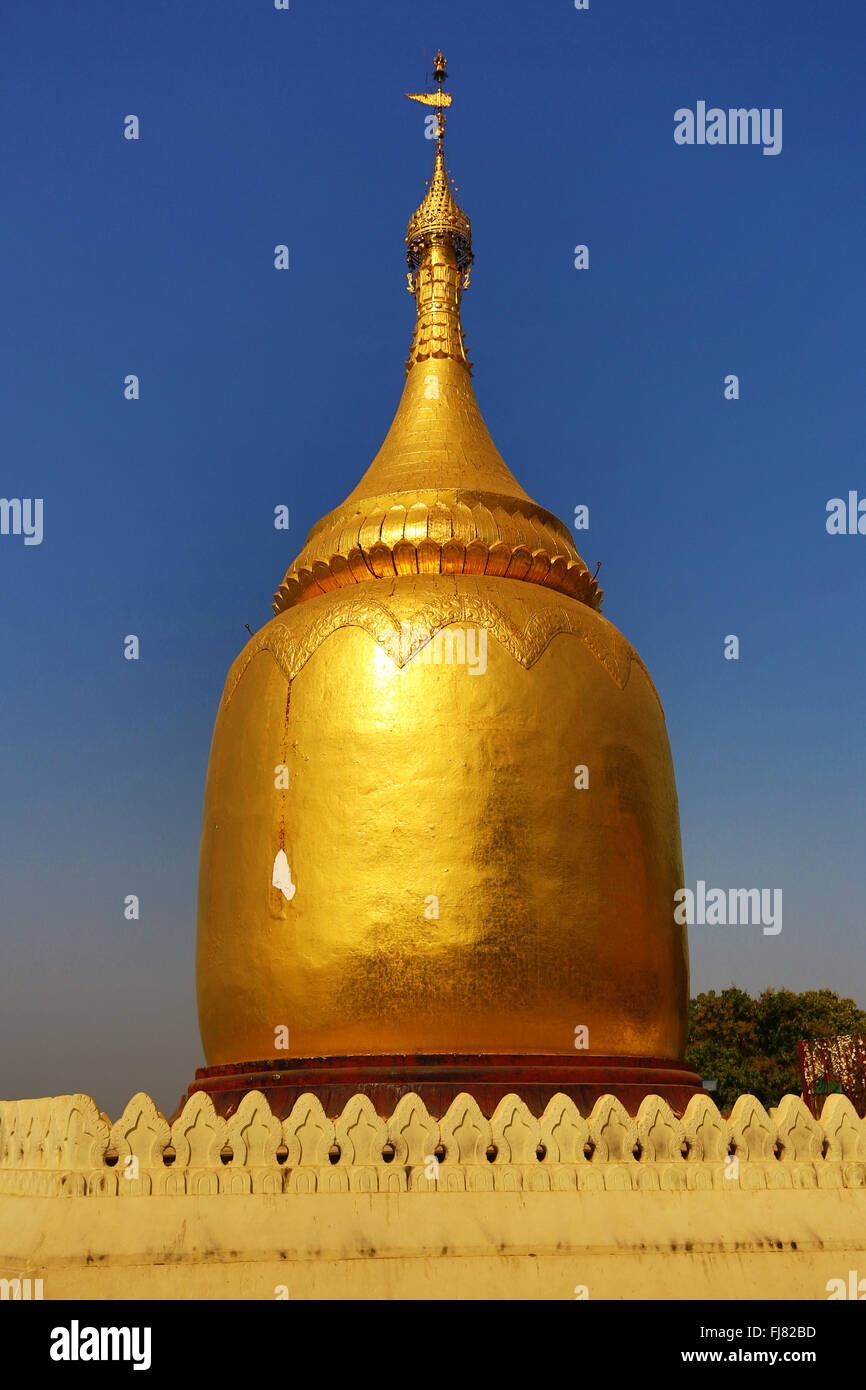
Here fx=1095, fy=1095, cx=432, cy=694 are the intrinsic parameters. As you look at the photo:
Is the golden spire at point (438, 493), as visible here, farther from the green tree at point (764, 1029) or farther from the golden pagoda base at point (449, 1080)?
the green tree at point (764, 1029)

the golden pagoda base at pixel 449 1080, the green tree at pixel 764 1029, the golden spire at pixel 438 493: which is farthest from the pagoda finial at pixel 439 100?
the green tree at pixel 764 1029

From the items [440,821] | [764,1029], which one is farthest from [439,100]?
[764,1029]

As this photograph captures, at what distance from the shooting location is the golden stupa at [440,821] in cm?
1071

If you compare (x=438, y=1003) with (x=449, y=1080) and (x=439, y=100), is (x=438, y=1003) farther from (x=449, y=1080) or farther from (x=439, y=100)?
(x=439, y=100)

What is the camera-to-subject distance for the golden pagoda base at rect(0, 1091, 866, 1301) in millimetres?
8320

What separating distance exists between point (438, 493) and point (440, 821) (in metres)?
4.49

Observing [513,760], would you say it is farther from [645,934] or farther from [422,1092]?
[422,1092]

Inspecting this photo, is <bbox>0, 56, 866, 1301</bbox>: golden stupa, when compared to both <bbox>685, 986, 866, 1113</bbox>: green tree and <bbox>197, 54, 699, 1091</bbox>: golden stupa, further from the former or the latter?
<bbox>685, 986, 866, 1113</bbox>: green tree

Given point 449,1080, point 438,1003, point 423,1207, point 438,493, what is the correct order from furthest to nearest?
1. point 438,493
2. point 438,1003
3. point 449,1080
4. point 423,1207

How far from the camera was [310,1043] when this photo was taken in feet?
35.4

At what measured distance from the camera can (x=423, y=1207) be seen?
8.63 m
